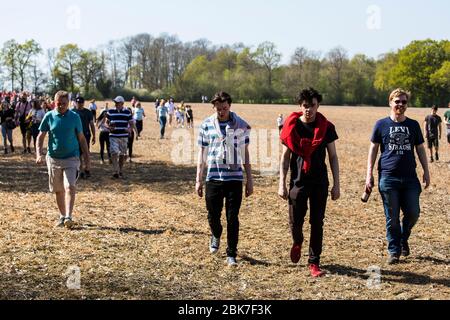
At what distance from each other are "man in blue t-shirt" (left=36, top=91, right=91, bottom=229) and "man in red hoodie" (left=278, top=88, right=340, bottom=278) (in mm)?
3428

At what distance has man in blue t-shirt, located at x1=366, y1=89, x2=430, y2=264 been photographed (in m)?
7.01

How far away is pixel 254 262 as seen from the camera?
23.6ft

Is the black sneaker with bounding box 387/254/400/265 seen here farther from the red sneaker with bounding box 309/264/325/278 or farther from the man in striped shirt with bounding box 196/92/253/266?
the man in striped shirt with bounding box 196/92/253/266

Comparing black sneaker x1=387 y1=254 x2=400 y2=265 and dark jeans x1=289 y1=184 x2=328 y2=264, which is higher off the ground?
dark jeans x1=289 y1=184 x2=328 y2=264

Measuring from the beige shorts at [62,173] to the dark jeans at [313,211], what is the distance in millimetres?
3541

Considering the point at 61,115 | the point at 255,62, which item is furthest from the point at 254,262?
the point at 255,62

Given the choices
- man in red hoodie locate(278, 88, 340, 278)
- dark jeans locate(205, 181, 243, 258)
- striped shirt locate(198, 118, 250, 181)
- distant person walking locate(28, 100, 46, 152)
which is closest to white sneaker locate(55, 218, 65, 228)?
dark jeans locate(205, 181, 243, 258)

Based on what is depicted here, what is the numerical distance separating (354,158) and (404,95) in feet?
45.1

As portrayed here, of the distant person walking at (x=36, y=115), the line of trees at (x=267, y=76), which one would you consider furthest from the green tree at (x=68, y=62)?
the distant person walking at (x=36, y=115)

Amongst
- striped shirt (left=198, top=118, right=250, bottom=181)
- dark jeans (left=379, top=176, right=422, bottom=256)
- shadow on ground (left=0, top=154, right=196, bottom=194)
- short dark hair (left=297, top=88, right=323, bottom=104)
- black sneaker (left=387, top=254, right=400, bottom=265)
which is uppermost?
short dark hair (left=297, top=88, right=323, bottom=104)

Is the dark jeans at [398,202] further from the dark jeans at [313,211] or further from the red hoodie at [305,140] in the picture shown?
the red hoodie at [305,140]

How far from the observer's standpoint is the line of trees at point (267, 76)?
88.2 metres

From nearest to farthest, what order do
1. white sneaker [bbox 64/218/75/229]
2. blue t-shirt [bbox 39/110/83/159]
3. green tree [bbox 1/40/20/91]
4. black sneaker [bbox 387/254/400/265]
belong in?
black sneaker [bbox 387/254/400/265]
blue t-shirt [bbox 39/110/83/159]
white sneaker [bbox 64/218/75/229]
green tree [bbox 1/40/20/91]

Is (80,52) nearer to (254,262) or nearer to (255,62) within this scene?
(255,62)
